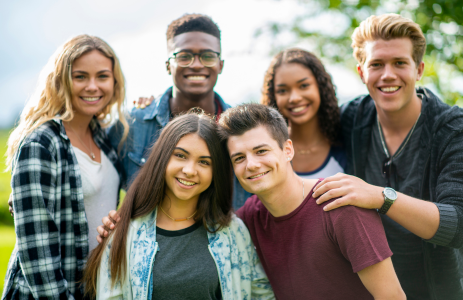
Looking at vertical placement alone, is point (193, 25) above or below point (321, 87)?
above

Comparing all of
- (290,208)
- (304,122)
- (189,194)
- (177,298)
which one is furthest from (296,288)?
(304,122)

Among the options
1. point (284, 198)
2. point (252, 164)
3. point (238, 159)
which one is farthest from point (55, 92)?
point (284, 198)

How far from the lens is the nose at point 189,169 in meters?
2.83

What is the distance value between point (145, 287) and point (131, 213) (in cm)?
58

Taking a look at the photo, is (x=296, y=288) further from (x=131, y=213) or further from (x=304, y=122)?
(x=304, y=122)

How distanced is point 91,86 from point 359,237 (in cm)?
246

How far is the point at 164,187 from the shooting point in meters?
3.07

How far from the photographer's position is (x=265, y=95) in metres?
4.25

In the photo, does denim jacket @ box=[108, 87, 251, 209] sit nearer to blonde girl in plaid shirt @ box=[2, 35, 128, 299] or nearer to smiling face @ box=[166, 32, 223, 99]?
blonde girl in plaid shirt @ box=[2, 35, 128, 299]

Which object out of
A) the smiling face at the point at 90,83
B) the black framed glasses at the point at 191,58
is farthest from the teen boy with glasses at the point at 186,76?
the smiling face at the point at 90,83

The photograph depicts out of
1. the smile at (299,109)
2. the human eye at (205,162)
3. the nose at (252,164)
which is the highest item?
the smile at (299,109)

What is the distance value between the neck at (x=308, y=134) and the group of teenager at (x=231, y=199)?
50cm

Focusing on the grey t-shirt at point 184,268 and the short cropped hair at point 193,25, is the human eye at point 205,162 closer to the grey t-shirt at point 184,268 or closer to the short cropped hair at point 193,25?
the grey t-shirt at point 184,268

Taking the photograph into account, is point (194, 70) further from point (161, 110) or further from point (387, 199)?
point (387, 199)
